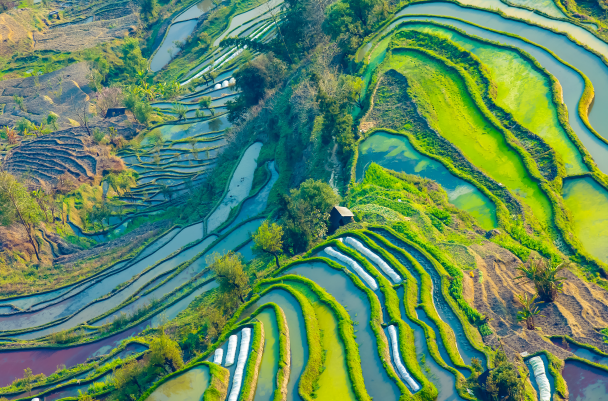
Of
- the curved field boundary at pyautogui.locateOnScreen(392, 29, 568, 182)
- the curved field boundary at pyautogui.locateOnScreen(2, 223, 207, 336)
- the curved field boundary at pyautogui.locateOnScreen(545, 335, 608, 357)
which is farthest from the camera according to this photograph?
the curved field boundary at pyautogui.locateOnScreen(2, 223, 207, 336)

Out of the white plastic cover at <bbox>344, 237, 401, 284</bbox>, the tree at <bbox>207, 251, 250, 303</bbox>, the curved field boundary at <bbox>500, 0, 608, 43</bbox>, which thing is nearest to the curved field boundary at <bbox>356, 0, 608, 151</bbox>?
the curved field boundary at <bbox>500, 0, 608, 43</bbox>

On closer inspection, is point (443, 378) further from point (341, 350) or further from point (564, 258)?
point (564, 258)

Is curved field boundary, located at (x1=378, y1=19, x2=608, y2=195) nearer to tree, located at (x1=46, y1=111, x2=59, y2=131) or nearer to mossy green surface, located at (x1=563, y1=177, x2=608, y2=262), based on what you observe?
mossy green surface, located at (x1=563, y1=177, x2=608, y2=262)

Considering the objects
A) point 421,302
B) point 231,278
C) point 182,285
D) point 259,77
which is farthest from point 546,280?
point 259,77

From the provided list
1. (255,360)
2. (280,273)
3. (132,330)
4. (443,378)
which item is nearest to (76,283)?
(132,330)

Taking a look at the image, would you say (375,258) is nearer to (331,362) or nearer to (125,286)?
(331,362)

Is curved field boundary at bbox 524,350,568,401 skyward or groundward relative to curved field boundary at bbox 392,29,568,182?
groundward
